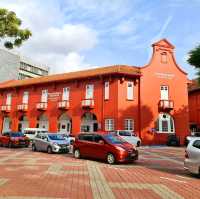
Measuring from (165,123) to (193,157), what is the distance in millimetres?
23567

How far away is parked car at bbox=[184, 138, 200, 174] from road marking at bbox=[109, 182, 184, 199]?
7.93 ft

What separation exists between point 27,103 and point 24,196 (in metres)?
34.8

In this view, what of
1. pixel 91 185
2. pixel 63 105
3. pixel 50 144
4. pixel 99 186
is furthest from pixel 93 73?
pixel 99 186

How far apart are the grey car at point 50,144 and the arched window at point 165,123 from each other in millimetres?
14728

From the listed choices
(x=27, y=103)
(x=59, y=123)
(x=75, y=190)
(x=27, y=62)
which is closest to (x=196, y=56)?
(x=75, y=190)

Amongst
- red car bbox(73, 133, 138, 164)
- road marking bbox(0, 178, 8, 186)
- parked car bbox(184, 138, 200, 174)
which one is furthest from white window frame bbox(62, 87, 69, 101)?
road marking bbox(0, 178, 8, 186)

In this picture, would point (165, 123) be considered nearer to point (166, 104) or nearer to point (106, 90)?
point (166, 104)

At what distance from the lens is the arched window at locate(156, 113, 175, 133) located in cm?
3473

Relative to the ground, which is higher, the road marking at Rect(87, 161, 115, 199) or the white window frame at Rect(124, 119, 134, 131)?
the white window frame at Rect(124, 119, 134, 131)

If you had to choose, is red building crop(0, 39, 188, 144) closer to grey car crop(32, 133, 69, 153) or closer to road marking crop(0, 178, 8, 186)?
grey car crop(32, 133, 69, 153)

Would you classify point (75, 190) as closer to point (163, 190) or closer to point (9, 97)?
point (163, 190)

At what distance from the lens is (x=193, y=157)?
12.0 m

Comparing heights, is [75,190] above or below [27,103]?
below

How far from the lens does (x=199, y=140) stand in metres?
12.2
